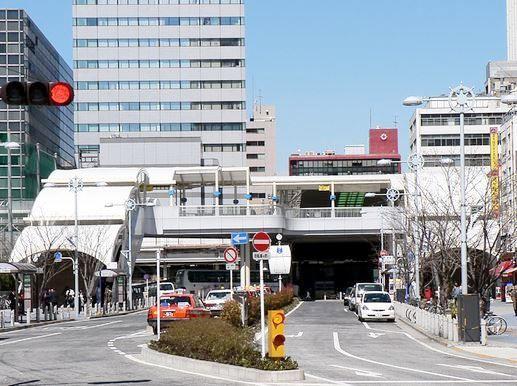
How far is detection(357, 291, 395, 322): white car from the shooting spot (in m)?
50.1

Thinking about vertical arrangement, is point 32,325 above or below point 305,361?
below

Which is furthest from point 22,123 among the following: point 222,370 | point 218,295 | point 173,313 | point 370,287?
point 222,370

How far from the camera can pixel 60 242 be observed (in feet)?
266

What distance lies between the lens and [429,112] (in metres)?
143

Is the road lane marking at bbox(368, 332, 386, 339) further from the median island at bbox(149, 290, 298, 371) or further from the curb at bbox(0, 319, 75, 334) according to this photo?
the curb at bbox(0, 319, 75, 334)

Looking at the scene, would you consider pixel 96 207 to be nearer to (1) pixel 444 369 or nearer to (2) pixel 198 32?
(2) pixel 198 32

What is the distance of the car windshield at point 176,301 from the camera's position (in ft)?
138

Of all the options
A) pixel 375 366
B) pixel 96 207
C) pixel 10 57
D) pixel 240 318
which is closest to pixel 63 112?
pixel 10 57

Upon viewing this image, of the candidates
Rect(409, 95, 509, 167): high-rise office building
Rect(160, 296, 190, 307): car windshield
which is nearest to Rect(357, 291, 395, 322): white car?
Rect(160, 296, 190, 307): car windshield

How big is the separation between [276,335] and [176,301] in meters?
21.5

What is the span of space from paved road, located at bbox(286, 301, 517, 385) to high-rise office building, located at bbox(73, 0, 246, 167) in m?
89.6

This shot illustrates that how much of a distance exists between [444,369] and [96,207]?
65.5 metres

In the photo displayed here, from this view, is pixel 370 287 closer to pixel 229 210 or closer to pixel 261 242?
pixel 229 210

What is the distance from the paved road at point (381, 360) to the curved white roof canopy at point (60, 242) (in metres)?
41.3
